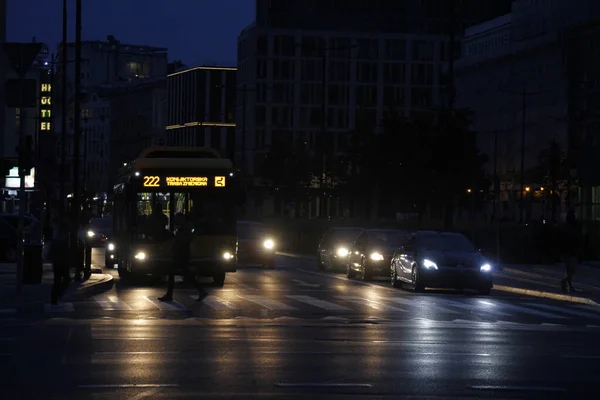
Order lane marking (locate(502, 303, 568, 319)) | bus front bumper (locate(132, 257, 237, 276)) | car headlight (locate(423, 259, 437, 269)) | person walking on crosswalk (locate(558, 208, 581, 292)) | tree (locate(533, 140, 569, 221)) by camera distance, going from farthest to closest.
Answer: tree (locate(533, 140, 569, 221))
car headlight (locate(423, 259, 437, 269))
bus front bumper (locate(132, 257, 237, 276))
person walking on crosswalk (locate(558, 208, 581, 292))
lane marking (locate(502, 303, 568, 319))

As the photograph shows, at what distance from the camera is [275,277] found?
4391 cm

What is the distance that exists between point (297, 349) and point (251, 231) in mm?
32367

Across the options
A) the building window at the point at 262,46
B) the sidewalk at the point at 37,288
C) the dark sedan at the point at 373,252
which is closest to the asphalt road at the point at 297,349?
the sidewalk at the point at 37,288

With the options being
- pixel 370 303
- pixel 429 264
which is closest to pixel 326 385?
pixel 370 303

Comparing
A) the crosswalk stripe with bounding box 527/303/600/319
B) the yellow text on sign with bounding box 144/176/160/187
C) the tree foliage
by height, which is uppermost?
the tree foliage

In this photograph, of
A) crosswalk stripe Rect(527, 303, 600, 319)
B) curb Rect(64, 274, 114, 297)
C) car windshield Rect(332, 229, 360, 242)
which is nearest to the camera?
crosswalk stripe Rect(527, 303, 600, 319)

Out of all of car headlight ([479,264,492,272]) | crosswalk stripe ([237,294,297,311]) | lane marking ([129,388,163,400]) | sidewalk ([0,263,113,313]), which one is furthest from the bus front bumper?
lane marking ([129,388,163,400])

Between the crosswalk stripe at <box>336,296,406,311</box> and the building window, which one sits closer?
the crosswalk stripe at <box>336,296,406,311</box>

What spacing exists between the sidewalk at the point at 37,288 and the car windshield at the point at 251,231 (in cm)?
859

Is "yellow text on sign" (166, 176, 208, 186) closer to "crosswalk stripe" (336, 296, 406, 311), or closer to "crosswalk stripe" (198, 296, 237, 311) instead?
"crosswalk stripe" (198, 296, 237, 311)

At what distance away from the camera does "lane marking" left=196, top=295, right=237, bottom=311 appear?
1099 inches

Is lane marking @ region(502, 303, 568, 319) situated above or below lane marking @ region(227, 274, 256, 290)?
above

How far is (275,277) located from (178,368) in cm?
2792

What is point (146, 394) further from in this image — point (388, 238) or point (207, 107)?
point (207, 107)
